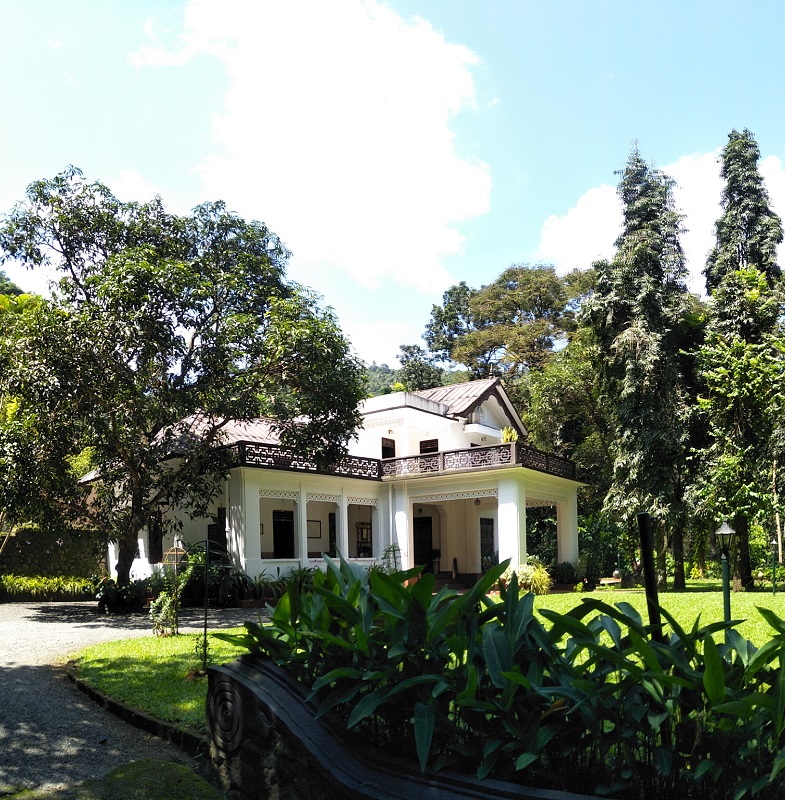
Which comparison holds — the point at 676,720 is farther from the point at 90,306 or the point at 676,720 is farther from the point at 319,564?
the point at 319,564

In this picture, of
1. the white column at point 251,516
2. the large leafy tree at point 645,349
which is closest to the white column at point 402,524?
the white column at point 251,516

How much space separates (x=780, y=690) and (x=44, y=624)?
552 inches

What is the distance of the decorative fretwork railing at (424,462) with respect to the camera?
18.8 meters

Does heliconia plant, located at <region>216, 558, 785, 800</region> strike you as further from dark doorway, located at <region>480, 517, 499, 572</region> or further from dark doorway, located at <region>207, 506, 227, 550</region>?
dark doorway, located at <region>480, 517, 499, 572</region>

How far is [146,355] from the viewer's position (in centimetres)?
1373

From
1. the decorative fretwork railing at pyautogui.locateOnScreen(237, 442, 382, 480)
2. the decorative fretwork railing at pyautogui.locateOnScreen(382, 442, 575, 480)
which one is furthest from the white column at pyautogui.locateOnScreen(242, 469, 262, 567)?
the decorative fretwork railing at pyautogui.locateOnScreen(382, 442, 575, 480)

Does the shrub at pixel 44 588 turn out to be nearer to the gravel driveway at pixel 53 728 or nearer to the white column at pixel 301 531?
the white column at pixel 301 531

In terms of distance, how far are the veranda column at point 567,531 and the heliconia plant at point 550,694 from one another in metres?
20.3

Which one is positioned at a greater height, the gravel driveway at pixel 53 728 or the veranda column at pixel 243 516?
the veranda column at pixel 243 516

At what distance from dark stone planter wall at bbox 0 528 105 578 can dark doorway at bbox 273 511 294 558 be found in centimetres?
493

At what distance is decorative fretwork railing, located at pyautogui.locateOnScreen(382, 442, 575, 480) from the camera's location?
20094 millimetres

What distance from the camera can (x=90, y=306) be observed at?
1366 centimetres

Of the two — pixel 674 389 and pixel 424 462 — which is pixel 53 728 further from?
pixel 674 389

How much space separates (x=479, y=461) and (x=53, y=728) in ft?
50.9
